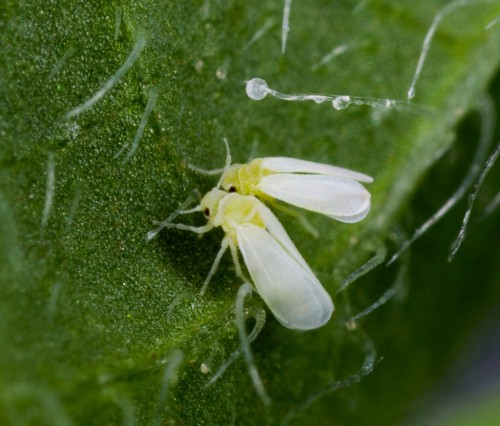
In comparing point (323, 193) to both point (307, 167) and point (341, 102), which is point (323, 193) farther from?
point (341, 102)

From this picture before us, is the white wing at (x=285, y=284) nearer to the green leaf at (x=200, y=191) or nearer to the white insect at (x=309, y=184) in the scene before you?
the green leaf at (x=200, y=191)

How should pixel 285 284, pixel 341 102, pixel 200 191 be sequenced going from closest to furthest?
pixel 285 284, pixel 200 191, pixel 341 102

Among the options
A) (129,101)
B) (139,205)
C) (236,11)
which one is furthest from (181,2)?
(139,205)

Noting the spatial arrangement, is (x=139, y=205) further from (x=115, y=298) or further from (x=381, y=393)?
(x=381, y=393)

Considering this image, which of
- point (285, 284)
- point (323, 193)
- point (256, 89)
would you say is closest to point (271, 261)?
point (285, 284)

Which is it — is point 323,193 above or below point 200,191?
below

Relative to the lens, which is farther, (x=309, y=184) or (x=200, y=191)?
(x=309, y=184)
